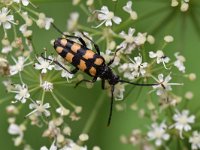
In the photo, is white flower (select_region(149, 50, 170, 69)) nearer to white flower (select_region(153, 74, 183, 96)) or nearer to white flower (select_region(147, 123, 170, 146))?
white flower (select_region(153, 74, 183, 96))

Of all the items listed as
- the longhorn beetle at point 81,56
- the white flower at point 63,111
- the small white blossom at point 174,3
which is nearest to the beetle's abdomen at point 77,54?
the longhorn beetle at point 81,56

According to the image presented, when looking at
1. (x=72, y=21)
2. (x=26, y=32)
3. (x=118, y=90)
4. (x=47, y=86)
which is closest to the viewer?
(x=47, y=86)

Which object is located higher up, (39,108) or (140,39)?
(140,39)

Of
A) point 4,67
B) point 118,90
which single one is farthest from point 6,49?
point 118,90

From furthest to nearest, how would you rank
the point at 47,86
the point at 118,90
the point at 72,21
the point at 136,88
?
the point at 136,88 < the point at 72,21 < the point at 118,90 < the point at 47,86

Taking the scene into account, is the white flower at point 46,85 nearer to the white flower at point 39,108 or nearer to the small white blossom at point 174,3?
the white flower at point 39,108

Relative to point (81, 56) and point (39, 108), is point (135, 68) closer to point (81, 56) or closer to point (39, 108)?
point (81, 56)

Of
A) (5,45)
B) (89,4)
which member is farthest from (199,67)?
(5,45)
